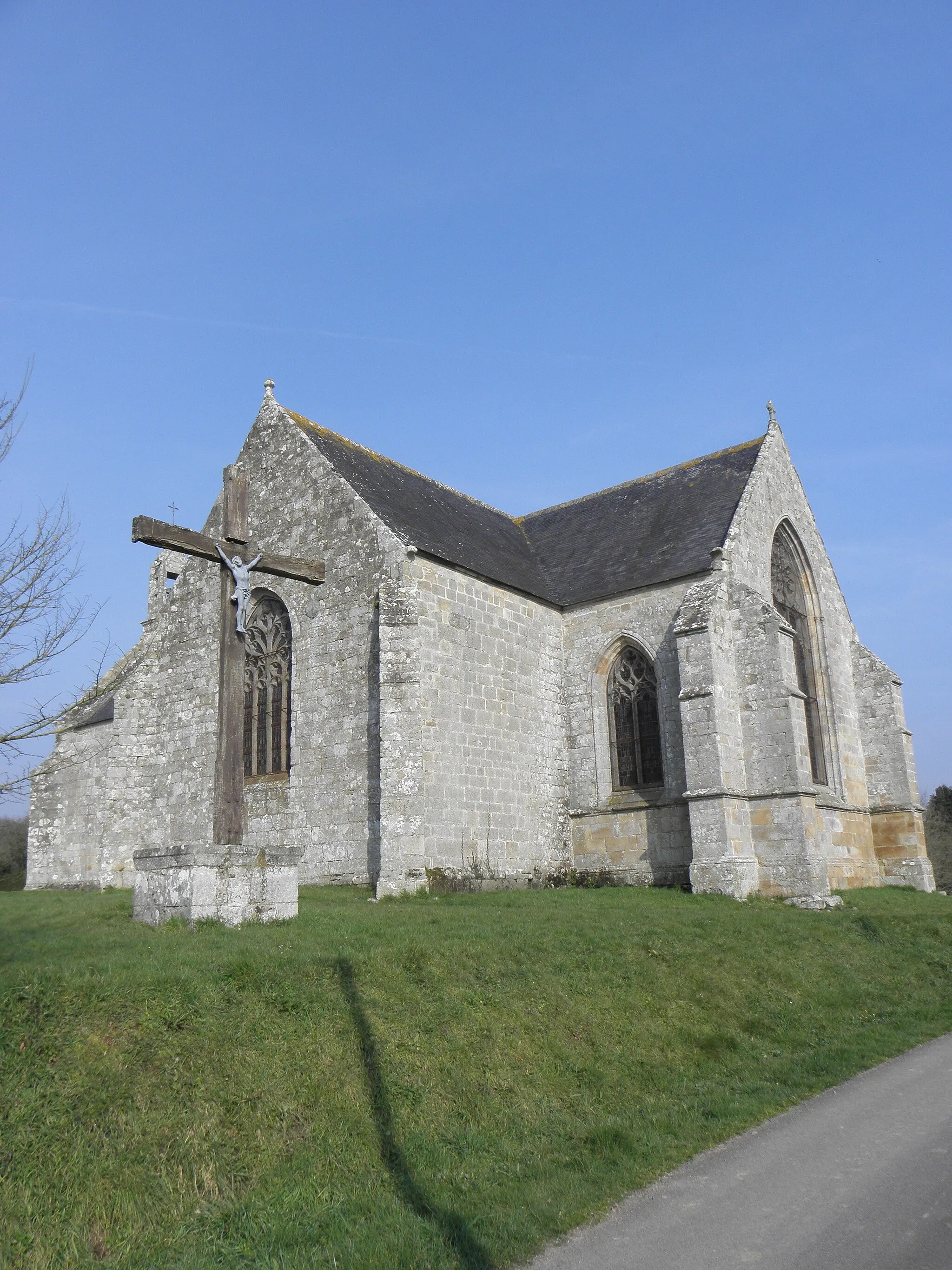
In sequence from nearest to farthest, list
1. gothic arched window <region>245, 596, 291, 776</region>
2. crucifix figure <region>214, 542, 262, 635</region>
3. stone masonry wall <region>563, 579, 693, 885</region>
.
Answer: crucifix figure <region>214, 542, 262, 635</region>, gothic arched window <region>245, 596, 291, 776</region>, stone masonry wall <region>563, 579, 693, 885</region>

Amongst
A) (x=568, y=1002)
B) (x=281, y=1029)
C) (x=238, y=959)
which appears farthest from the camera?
(x=568, y=1002)

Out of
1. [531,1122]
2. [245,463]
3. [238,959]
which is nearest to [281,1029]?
[238,959]

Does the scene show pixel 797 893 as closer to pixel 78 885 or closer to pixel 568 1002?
pixel 568 1002

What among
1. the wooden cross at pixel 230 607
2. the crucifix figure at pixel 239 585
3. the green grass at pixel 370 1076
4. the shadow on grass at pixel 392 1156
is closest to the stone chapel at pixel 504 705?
the wooden cross at pixel 230 607

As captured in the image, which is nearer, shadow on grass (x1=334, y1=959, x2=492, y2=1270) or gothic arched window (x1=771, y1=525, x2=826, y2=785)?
shadow on grass (x1=334, y1=959, x2=492, y2=1270)

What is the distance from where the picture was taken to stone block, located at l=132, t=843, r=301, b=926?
381 inches

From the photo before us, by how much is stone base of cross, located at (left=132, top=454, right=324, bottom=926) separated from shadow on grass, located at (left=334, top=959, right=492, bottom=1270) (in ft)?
8.20

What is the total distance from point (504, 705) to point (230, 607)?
7.69 m

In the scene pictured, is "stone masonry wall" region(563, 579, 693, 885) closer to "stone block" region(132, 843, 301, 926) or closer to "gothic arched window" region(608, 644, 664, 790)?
"gothic arched window" region(608, 644, 664, 790)

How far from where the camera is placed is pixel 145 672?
19172 mm

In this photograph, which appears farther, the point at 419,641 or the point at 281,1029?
Answer: the point at 419,641

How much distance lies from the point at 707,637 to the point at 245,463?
369 inches

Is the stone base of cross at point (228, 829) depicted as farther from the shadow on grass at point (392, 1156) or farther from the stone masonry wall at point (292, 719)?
the stone masonry wall at point (292, 719)

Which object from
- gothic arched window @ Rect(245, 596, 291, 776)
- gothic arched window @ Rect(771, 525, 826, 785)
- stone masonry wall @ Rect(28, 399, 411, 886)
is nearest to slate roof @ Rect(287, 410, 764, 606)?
stone masonry wall @ Rect(28, 399, 411, 886)
